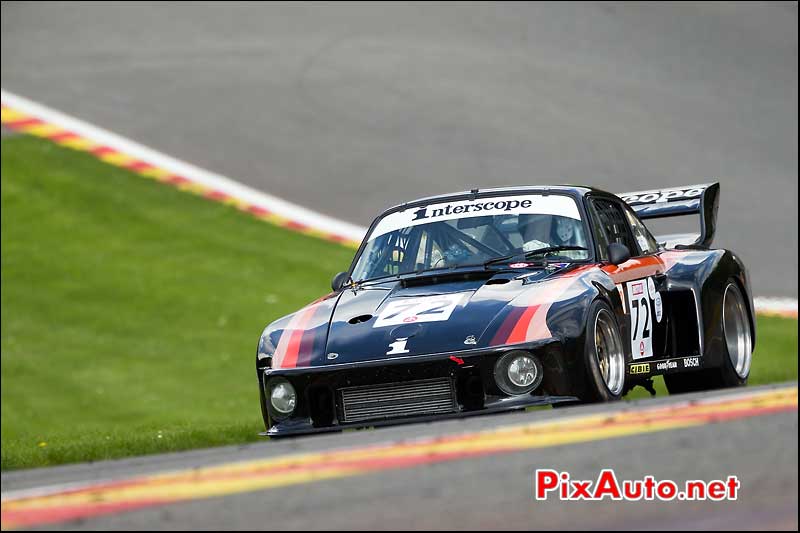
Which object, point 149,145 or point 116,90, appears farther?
point 116,90

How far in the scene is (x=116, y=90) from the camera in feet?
95.7

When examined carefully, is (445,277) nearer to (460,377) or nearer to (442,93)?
(460,377)

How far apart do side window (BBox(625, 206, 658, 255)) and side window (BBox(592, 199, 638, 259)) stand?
92mm

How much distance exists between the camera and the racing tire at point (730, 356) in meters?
8.70

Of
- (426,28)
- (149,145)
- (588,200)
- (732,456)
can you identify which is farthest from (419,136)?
(732,456)

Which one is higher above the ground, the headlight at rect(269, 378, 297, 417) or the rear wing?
the rear wing

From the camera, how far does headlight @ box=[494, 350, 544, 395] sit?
6.70m

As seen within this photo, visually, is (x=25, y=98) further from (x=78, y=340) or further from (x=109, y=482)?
(x=109, y=482)

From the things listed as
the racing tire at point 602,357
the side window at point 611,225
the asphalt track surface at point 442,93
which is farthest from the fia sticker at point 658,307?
the asphalt track surface at point 442,93

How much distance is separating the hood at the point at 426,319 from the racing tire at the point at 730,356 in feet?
5.42

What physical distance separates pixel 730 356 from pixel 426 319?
2923 millimetres

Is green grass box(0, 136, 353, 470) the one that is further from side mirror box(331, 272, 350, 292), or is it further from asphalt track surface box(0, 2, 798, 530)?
side mirror box(331, 272, 350, 292)

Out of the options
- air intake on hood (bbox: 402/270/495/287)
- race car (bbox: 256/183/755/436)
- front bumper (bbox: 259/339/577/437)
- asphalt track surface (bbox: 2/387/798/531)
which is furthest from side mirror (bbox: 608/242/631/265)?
asphalt track surface (bbox: 2/387/798/531)

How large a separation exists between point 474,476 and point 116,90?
84.1 feet
